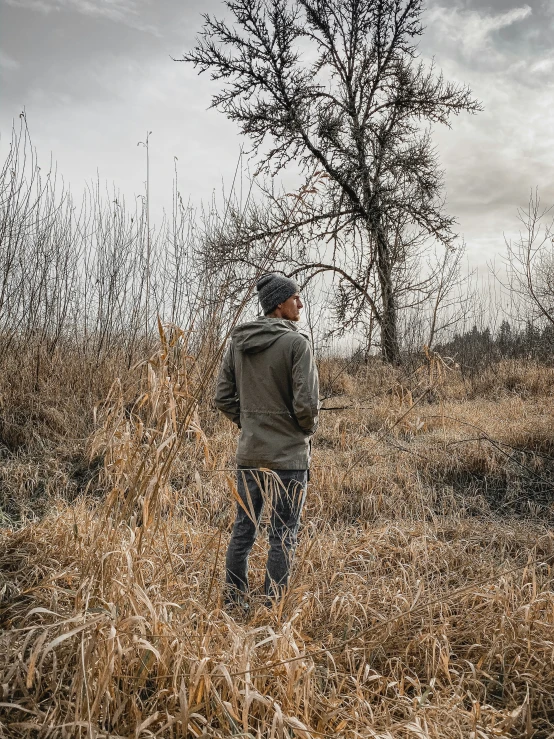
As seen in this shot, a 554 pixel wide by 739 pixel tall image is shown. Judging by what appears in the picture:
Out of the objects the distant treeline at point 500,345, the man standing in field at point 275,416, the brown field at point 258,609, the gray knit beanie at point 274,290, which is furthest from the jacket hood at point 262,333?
the distant treeline at point 500,345

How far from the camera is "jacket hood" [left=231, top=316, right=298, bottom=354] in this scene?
2.51 m

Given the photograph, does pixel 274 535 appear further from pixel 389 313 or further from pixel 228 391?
pixel 389 313

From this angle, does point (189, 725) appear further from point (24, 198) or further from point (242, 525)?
point (24, 198)

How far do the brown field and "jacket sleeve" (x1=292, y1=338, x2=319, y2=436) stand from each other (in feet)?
1.82

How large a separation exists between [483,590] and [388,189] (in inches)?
404

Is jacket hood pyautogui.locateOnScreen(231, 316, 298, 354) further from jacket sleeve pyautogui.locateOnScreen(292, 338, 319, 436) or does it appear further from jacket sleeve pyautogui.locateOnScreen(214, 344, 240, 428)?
jacket sleeve pyautogui.locateOnScreen(214, 344, 240, 428)

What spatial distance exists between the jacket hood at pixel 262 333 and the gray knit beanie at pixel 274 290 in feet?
0.35

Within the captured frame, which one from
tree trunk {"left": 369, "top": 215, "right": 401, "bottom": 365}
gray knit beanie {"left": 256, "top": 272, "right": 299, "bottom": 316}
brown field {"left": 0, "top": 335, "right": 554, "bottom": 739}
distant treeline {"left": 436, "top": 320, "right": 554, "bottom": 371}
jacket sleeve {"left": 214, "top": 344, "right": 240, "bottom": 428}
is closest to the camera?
brown field {"left": 0, "top": 335, "right": 554, "bottom": 739}

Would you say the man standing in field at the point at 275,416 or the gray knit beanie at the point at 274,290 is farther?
the gray knit beanie at the point at 274,290

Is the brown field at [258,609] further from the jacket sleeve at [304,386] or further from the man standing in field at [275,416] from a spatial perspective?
the jacket sleeve at [304,386]

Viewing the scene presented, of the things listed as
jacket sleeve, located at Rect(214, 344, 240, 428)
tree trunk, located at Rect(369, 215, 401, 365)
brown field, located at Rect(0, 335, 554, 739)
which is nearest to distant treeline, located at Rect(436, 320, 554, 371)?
tree trunk, located at Rect(369, 215, 401, 365)

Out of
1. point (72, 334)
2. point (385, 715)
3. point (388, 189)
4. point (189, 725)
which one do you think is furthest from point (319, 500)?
point (388, 189)

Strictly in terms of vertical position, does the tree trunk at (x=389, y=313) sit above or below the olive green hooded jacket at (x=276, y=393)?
above

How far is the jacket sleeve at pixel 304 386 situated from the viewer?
243cm
